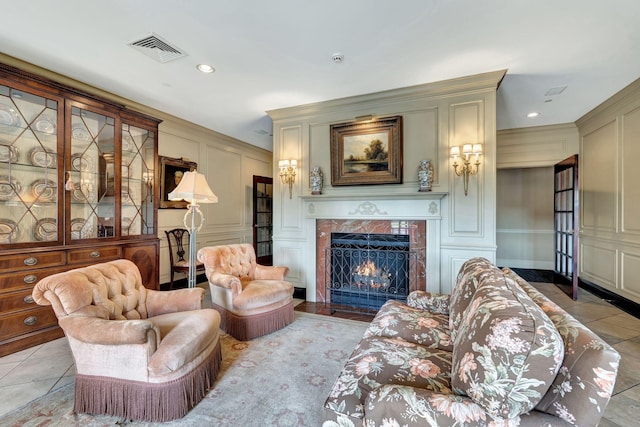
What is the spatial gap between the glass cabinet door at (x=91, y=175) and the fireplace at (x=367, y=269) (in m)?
2.78

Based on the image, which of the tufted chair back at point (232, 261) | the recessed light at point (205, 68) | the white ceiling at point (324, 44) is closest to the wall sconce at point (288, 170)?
the white ceiling at point (324, 44)

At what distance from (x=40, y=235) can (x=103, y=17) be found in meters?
2.10

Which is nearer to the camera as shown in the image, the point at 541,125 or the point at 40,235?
the point at 40,235

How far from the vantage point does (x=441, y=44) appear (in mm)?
2486

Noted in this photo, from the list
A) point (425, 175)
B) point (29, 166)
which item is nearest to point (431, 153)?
point (425, 175)

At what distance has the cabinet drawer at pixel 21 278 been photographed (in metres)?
2.38

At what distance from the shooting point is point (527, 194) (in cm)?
577

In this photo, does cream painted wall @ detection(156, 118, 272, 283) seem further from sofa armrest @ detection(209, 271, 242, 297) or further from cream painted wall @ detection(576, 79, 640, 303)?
cream painted wall @ detection(576, 79, 640, 303)

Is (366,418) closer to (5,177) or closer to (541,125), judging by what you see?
(5,177)

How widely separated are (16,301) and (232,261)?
1876 mm

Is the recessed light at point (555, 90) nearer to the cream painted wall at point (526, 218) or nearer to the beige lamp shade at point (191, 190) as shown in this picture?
the cream painted wall at point (526, 218)

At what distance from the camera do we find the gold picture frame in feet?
14.1

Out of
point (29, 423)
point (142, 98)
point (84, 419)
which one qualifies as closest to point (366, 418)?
point (84, 419)

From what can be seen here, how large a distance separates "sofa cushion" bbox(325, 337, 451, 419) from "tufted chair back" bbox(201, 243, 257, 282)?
6.30 feet
